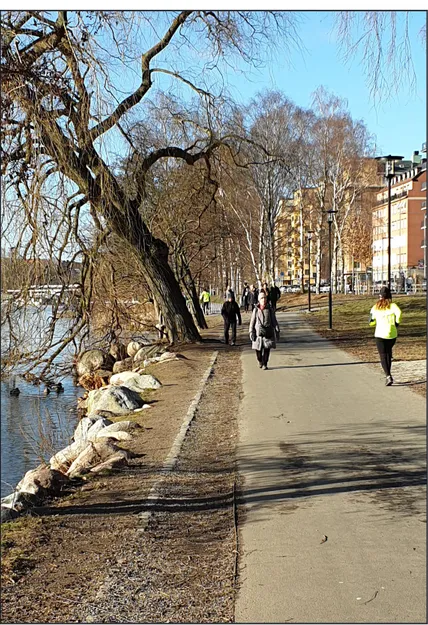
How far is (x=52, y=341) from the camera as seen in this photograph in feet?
31.1

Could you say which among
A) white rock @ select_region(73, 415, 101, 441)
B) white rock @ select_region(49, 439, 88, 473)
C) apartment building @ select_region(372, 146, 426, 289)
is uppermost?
apartment building @ select_region(372, 146, 426, 289)

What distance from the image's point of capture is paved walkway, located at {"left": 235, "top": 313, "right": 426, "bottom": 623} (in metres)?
4.56

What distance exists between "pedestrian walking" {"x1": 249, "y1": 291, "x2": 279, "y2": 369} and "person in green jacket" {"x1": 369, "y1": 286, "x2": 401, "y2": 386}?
358 centimetres

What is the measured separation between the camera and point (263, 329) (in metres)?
16.6

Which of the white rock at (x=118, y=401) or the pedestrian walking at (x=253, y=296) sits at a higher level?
the pedestrian walking at (x=253, y=296)

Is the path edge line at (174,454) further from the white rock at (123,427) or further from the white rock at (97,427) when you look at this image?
the white rock at (97,427)

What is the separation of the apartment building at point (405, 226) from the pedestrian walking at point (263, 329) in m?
2.37

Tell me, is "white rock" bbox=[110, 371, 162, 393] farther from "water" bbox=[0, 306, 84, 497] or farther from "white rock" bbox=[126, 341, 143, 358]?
"white rock" bbox=[126, 341, 143, 358]

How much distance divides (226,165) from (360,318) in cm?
495

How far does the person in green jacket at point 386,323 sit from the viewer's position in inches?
510

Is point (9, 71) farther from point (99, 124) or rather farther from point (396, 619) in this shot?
point (396, 619)

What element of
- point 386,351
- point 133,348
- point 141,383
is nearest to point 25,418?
point 386,351

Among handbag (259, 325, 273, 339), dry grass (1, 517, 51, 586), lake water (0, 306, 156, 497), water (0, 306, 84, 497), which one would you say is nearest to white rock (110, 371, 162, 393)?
handbag (259, 325, 273, 339)

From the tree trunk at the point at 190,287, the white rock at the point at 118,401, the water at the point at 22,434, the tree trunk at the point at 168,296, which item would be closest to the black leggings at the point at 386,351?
the white rock at the point at 118,401
